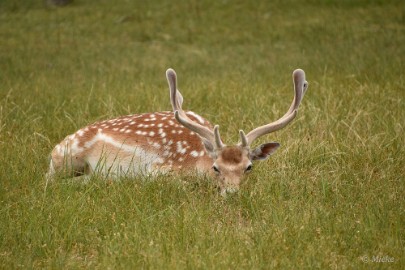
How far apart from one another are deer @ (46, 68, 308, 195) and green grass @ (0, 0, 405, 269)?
173 millimetres

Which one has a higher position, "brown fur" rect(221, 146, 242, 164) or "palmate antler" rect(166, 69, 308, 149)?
"palmate antler" rect(166, 69, 308, 149)

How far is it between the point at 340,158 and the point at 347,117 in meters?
1.01

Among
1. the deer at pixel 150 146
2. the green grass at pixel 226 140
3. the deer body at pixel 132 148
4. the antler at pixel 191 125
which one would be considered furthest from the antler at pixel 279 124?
the deer body at pixel 132 148

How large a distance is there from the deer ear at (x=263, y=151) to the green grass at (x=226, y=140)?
148mm

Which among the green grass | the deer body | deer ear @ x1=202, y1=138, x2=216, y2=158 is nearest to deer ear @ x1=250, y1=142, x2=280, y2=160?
the green grass

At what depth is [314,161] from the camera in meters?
5.61

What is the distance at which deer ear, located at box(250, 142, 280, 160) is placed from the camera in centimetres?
508

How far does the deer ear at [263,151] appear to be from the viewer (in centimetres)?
508

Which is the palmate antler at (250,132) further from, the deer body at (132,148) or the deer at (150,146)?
the deer body at (132,148)

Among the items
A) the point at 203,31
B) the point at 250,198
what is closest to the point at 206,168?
the point at 250,198

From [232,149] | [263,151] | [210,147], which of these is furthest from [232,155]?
[263,151]

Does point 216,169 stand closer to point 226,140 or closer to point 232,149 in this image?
point 232,149

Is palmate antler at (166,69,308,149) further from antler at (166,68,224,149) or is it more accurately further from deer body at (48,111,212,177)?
deer body at (48,111,212,177)

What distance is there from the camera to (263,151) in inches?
203
